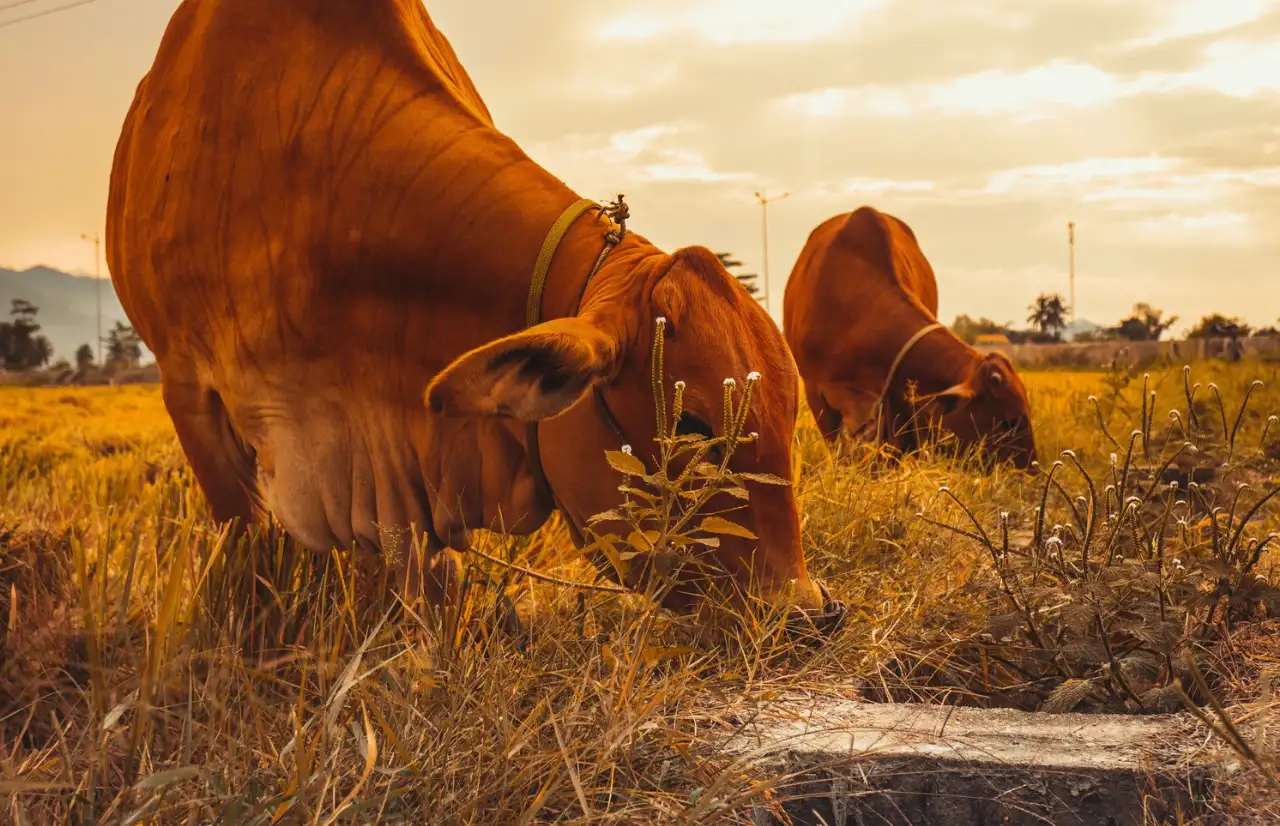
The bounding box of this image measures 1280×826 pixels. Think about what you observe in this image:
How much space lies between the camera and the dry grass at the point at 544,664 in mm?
1863

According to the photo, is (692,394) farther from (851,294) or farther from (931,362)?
(851,294)

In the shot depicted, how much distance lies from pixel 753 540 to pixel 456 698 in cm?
76

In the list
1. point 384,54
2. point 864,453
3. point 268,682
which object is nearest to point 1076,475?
point 864,453

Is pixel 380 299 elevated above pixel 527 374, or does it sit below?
above

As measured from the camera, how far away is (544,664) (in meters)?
2.40

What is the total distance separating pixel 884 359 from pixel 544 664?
5.21 metres

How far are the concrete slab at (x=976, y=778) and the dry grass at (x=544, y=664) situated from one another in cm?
8

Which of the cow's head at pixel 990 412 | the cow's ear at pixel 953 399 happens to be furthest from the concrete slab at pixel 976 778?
the cow's head at pixel 990 412

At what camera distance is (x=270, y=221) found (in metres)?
3.22

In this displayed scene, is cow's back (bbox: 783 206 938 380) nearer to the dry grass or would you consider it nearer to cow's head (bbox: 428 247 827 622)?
the dry grass

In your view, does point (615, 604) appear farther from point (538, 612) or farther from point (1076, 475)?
point (1076, 475)

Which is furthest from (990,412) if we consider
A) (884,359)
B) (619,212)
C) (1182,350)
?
(1182,350)

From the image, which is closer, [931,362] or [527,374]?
[527,374]

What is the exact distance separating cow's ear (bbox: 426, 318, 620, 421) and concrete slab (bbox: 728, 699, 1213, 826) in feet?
2.40
